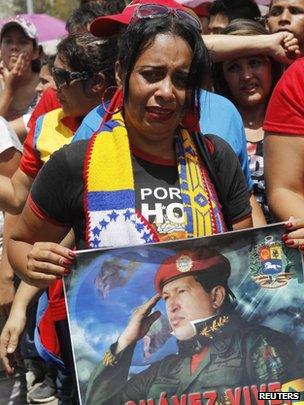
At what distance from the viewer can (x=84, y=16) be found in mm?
4012

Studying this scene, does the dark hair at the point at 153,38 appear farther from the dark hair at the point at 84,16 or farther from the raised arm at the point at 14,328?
the dark hair at the point at 84,16

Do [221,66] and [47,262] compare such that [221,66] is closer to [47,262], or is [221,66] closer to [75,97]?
[75,97]

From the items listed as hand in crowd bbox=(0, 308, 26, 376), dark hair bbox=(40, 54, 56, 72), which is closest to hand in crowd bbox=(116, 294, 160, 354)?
hand in crowd bbox=(0, 308, 26, 376)

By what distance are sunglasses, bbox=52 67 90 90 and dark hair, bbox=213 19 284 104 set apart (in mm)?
761

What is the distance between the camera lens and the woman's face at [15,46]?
5848 millimetres

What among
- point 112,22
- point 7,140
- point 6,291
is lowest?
point 6,291

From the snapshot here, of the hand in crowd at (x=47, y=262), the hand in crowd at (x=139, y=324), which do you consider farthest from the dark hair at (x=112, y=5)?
the hand in crowd at (x=139, y=324)

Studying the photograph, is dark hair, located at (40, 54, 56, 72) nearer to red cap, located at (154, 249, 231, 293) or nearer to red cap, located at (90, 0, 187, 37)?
red cap, located at (90, 0, 187, 37)

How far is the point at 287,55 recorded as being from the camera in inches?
145

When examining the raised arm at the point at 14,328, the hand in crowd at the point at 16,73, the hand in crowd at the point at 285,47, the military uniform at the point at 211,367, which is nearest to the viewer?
the military uniform at the point at 211,367

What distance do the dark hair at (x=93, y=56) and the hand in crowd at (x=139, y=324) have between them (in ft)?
4.39

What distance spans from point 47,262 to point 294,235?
0.62 m

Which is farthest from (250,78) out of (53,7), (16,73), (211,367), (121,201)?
(53,7)

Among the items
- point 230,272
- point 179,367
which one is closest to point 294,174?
point 230,272
